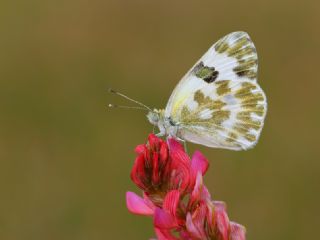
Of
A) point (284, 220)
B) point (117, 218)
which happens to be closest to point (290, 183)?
point (284, 220)

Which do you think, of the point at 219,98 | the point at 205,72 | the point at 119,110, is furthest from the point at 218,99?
the point at 119,110

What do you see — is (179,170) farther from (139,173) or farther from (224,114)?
(224,114)

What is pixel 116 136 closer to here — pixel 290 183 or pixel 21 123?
pixel 21 123

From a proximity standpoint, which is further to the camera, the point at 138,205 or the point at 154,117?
the point at 154,117

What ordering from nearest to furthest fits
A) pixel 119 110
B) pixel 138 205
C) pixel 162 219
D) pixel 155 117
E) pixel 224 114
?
pixel 162 219 < pixel 138 205 < pixel 155 117 < pixel 224 114 < pixel 119 110

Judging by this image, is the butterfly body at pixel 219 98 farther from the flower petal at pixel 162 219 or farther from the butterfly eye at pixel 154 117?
the flower petal at pixel 162 219

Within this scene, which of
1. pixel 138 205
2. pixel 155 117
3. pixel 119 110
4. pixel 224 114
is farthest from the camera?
pixel 119 110

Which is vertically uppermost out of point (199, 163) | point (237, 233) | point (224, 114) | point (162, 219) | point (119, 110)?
point (119, 110)
